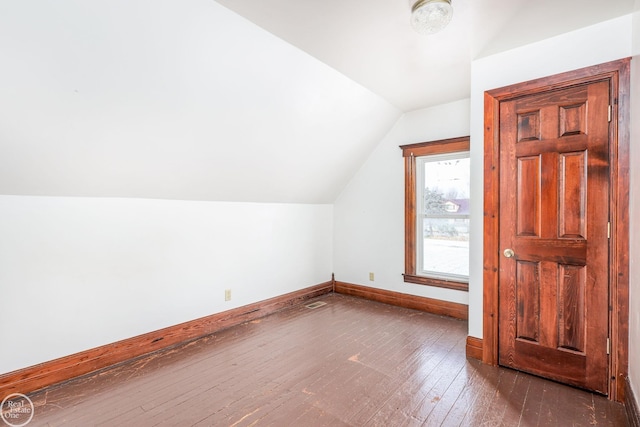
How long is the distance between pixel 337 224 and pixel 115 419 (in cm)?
347

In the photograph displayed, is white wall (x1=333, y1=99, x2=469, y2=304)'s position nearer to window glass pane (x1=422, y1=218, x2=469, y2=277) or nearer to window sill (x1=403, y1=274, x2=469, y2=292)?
window sill (x1=403, y1=274, x2=469, y2=292)

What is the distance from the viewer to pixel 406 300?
4.04m

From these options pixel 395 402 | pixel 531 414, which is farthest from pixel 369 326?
pixel 531 414

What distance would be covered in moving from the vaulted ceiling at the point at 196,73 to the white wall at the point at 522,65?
10 cm

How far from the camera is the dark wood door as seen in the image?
215 centimetres

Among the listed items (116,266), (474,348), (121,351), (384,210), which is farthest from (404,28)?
(121,351)

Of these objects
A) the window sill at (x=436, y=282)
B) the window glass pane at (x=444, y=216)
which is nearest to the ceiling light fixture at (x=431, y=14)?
the window glass pane at (x=444, y=216)

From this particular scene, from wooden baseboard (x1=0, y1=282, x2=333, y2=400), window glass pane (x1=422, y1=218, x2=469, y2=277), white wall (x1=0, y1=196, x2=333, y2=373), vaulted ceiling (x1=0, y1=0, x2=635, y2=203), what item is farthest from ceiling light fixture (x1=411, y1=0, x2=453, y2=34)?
wooden baseboard (x1=0, y1=282, x2=333, y2=400)

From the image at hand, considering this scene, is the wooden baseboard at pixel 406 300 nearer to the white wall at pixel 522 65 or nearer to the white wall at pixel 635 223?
the white wall at pixel 522 65

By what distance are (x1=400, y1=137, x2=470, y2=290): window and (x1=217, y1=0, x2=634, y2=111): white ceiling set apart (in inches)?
41.7

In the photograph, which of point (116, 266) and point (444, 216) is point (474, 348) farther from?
point (116, 266)

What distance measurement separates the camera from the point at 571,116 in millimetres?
2254

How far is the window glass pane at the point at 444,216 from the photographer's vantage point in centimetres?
368

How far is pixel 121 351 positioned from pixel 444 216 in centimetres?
355
